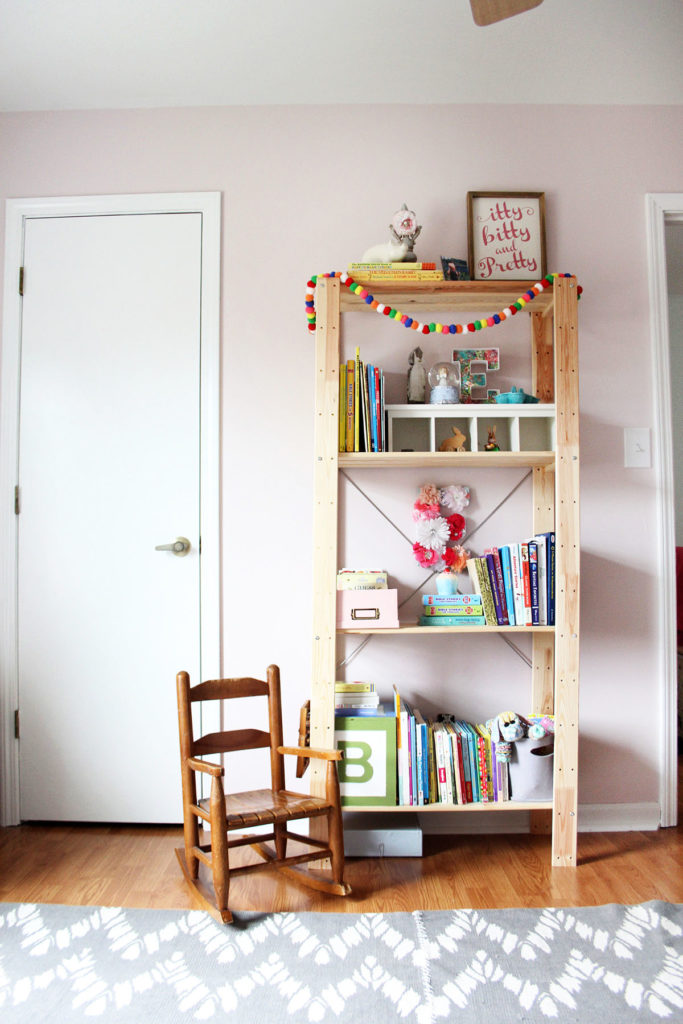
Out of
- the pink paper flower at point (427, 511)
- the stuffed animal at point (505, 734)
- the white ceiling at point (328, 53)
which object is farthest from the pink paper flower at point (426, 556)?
the white ceiling at point (328, 53)

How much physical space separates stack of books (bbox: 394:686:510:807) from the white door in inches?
32.1

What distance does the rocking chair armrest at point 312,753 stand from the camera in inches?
80.7

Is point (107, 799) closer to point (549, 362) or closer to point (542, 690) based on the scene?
point (542, 690)

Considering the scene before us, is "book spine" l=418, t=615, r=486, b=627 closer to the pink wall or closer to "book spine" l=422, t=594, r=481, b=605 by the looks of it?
"book spine" l=422, t=594, r=481, b=605

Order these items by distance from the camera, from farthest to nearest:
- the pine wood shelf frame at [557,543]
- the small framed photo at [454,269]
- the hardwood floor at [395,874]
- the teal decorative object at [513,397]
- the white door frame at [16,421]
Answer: the white door frame at [16,421], the small framed photo at [454,269], the teal decorative object at [513,397], the pine wood shelf frame at [557,543], the hardwood floor at [395,874]

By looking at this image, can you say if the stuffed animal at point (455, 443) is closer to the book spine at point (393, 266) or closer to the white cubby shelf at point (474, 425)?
the white cubby shelf at point (474, 425)

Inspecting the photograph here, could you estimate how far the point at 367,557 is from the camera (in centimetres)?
254

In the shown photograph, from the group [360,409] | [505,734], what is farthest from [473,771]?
[360,409]

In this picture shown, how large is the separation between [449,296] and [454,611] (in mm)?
1043

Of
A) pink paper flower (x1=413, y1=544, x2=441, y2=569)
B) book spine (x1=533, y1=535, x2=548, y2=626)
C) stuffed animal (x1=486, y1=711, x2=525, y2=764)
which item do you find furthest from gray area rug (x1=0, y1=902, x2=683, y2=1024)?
pink paper flower (x1=413, y1=544, x2=441, y2=569)

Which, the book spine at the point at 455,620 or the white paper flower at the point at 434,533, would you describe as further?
the white paper flower at the point at 434,533

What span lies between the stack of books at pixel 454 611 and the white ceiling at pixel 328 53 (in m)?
1.77

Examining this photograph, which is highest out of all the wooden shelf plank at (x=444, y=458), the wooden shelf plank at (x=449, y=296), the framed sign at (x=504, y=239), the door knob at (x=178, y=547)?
the framed sign at (x=504, y=239)

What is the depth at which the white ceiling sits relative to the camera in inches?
86.4
